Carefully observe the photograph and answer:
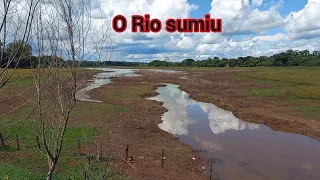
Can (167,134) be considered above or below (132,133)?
below

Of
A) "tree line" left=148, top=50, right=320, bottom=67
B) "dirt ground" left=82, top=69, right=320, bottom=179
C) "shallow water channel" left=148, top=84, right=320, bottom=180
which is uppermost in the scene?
"tree line" left=148, top=50, right=320, bottom=67

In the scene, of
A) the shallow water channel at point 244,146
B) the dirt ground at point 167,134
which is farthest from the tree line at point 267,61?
the shallow water channel at point 244,146

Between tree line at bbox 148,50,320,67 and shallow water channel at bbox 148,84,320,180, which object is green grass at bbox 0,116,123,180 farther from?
tree line at bbox 148,50,320,67

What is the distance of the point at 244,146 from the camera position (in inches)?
712

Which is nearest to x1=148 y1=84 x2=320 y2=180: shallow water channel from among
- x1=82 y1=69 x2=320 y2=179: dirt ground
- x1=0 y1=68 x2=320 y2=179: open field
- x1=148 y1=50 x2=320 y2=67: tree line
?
x1=82 y1=69 x2=320 y2=179: dirt ground

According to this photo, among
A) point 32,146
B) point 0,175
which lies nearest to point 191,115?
point 32,146

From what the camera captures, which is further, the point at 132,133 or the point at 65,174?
the point at 132,133

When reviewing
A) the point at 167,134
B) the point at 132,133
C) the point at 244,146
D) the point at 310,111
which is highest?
the point at 310,111

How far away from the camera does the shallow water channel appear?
1398cm

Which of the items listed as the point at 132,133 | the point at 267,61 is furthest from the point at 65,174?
the point at 267,61

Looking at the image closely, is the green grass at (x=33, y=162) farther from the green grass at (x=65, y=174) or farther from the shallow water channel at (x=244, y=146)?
the shallow water channel at (x=244, y=146)

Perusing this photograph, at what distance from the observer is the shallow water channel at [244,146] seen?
14.0 meters

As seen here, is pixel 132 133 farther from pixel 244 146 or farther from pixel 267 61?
pixel 267 61

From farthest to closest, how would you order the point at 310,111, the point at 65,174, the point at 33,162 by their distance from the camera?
the point at 310,111
the point at 33,162
the point at 65,174
